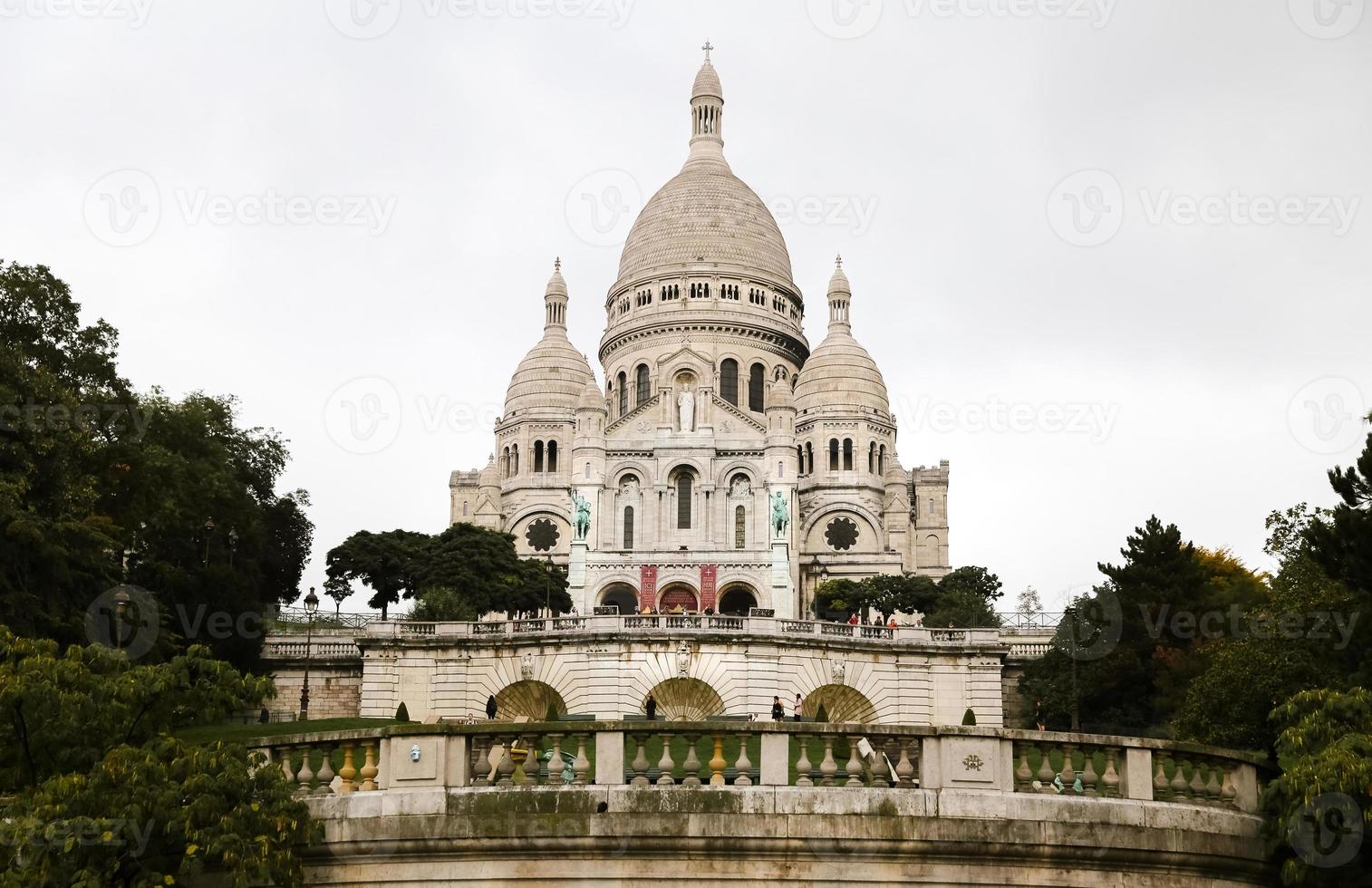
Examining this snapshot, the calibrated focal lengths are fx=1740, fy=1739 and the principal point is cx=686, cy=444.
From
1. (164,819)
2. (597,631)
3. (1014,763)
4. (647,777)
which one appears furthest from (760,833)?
(597,631)

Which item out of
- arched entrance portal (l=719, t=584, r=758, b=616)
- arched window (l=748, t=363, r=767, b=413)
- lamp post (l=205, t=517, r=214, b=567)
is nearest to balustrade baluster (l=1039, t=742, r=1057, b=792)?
lamp post (l=205, t=517, r=214, b=567)

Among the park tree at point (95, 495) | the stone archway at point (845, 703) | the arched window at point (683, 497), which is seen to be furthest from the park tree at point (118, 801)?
the arched window at point (683, 497)

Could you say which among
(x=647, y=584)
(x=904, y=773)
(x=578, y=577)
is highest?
(x=578, y=577)

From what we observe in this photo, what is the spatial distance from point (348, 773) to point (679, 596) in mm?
84667

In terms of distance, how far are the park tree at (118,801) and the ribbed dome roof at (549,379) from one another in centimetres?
10049

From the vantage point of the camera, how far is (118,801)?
521 inches

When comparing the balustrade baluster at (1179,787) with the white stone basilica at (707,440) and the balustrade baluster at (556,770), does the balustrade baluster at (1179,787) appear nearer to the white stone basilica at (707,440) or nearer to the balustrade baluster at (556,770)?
the balustrade baluster at (556,770)

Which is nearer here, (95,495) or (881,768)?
(881,768)

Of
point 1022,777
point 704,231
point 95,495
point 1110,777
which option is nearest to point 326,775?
point 1022,777

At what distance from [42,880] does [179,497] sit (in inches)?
1606

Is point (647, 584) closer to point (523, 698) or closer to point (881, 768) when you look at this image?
point (523, 698)

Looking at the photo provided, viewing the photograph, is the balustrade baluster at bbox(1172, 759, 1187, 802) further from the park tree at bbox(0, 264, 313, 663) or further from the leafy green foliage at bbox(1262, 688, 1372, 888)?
the park tree at bbox(0, 264, 313, 663)

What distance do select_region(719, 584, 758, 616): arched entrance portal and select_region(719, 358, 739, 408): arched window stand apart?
21.2 meters

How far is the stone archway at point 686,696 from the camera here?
4831cm
